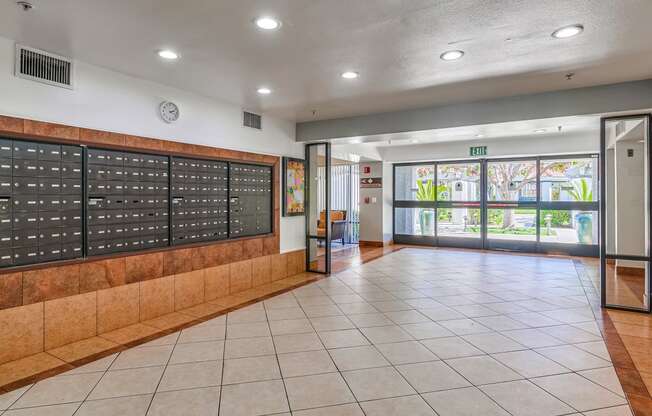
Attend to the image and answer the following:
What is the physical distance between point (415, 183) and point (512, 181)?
7.77 feet

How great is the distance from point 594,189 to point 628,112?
4.64 m

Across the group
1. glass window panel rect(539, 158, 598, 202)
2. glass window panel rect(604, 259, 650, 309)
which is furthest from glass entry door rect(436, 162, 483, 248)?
glass window panel rect(604, 259, 650, 309)

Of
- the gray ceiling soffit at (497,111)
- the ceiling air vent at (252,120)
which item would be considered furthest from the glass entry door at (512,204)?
the ceiling air vent at (252,120)

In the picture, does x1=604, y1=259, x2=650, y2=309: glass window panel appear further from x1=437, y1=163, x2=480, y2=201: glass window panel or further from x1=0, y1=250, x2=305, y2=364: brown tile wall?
x1=0, y1=250, x2=305, y2=364: brown tile wall

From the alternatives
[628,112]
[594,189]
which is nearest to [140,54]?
[628,112]

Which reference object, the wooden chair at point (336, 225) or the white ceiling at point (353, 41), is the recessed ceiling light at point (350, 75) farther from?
the wooden chair at point (336, 225)

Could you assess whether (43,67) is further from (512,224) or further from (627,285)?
(512,224)

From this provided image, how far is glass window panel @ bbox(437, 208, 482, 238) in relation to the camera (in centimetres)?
923

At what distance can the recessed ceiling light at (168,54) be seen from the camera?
10.6 ft

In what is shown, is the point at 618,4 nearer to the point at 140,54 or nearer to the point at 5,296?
the point at 140,54

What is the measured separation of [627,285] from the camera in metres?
5.37

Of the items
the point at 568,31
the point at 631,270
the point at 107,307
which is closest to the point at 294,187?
the point at 107,307

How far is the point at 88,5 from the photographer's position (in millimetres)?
2457

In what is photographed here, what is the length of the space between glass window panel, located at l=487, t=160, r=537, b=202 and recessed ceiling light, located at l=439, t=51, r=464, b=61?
6.30 meters
